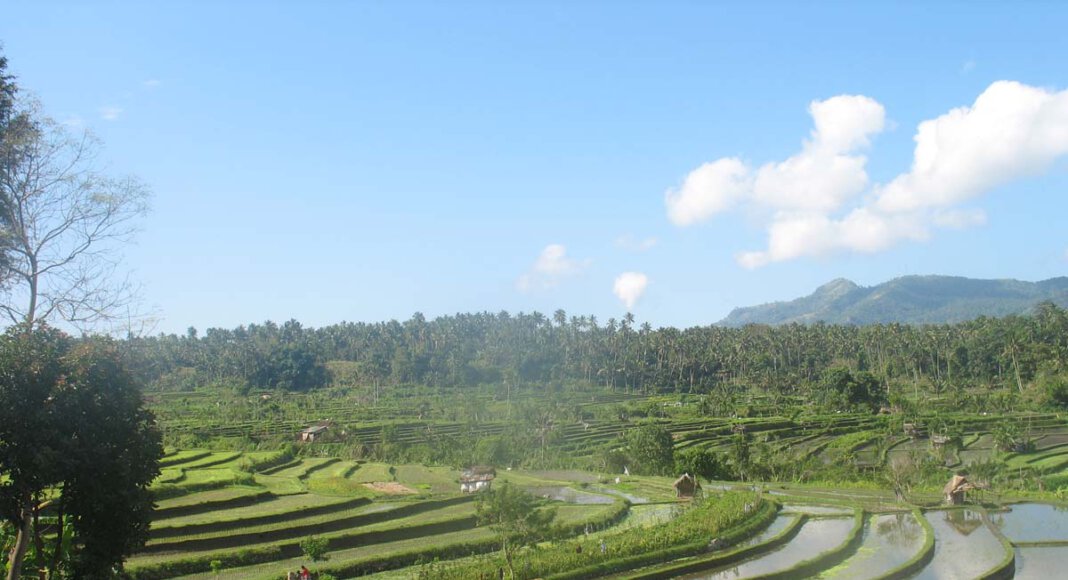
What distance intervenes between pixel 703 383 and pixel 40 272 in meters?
100

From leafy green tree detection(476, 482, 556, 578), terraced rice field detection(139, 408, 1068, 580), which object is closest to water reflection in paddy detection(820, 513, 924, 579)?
Result: terraced rice field detection(139, 408, 1068, 580)

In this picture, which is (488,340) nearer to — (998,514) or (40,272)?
(998,514)

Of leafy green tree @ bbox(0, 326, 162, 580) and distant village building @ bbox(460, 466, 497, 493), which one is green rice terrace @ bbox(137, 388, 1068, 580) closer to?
distant village building @ bbox(460, 466, 497, 493)

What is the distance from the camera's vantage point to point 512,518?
23703 millimetres

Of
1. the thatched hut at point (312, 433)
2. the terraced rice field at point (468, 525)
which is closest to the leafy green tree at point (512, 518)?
the terraced rice field at point (468, 525)

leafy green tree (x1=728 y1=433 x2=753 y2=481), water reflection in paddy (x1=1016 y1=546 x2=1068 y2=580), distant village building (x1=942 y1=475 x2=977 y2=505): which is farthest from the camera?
leafy green tree (x1=728 y1=433 x2=753 y2=481)

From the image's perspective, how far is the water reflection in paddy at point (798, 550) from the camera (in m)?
24.9

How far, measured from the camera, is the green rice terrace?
2506 cm

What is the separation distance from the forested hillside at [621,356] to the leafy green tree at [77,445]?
81110 millimetres

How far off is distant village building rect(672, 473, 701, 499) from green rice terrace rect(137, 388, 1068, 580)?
1.60ft

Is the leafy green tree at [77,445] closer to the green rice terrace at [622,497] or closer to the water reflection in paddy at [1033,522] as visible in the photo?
the green rice terrace at [622,497]

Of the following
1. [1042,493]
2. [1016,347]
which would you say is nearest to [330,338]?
[1016,347]

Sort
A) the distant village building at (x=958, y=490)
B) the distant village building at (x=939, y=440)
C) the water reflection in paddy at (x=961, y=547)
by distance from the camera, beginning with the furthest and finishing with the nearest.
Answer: the distant village building at (x=939, y=440) → the distant village building at (x=958, y=490) → the water reflection in paddy at (x=961, y=547)

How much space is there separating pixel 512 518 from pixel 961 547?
1679cm
